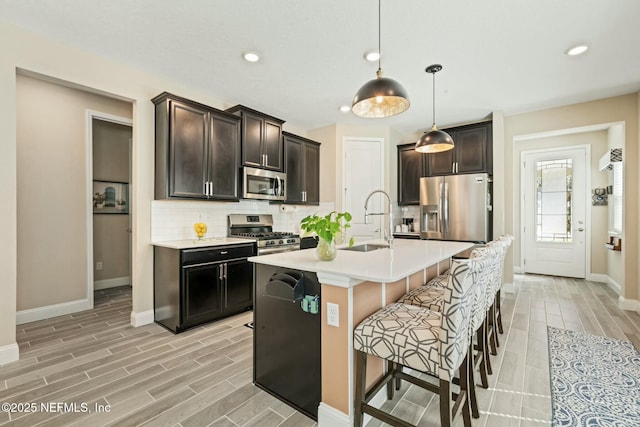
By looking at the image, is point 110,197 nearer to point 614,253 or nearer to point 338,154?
point 338,154

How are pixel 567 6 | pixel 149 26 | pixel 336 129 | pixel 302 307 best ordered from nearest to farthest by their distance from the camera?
pixel 302 307, pixel 567 6, pixel 149 26, pixel 336 129

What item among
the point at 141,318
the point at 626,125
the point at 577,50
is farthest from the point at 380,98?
the point at 626,125

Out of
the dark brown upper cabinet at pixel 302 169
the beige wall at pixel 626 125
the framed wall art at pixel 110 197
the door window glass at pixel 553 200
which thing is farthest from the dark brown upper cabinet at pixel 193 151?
the door window glass at pixel 553 200

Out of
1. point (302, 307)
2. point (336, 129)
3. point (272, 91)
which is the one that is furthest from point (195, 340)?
point (336, 129)

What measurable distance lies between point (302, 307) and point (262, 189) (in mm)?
2544

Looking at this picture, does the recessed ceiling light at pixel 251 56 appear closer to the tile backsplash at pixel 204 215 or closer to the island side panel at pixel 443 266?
the tile backsplash at pixel 204 215

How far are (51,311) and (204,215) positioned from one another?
203 cm

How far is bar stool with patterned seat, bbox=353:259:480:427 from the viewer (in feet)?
4.18

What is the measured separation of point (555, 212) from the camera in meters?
5.46

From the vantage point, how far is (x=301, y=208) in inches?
202

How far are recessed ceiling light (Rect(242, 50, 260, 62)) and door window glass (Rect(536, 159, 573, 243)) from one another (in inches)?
223

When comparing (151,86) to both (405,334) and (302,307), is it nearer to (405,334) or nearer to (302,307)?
(302,307)

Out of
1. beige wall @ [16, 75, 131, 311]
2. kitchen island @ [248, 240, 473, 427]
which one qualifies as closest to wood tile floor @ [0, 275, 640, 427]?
kitchen island @ [248, 240, 473, 427]

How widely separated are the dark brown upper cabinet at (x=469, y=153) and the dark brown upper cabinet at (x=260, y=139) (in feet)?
8.98
